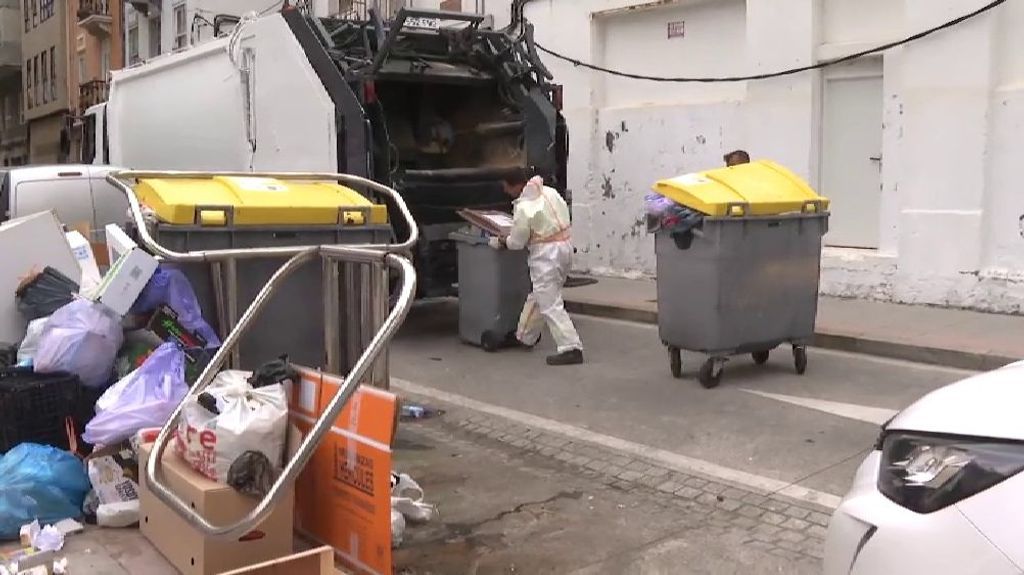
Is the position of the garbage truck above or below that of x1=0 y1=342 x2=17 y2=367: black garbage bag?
above

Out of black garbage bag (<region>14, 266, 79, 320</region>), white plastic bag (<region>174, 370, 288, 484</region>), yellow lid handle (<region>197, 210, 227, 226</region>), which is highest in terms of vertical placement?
yellow lid handle (<region>197, 210, 227, 226</region>)

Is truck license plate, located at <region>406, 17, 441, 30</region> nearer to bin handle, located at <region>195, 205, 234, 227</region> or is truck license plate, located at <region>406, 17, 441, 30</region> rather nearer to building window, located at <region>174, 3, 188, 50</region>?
bin handle, located at <region>195, 205, 234, 227</region>

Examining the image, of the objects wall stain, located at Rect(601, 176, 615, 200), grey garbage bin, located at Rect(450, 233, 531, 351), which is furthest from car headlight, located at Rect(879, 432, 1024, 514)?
wall stain, located at Rect(601, 176, 615, 200)

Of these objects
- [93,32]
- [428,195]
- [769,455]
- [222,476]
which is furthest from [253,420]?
[93,32]

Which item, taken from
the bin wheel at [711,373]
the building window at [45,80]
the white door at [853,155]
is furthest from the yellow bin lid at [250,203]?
the building window at [45,80]

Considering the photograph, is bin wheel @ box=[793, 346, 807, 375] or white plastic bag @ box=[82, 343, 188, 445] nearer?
white plastic bag @ box=[82, 343, 188, 445]

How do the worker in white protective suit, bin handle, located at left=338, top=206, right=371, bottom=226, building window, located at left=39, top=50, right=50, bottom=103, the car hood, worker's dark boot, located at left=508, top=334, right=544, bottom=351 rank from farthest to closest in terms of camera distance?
building window, located at left=39, top=50, right=50, bottom=103 < worker's dark boot, located at left=508, top=334, right=544, bottom=351 < the worker in white protective suit < bin handle, located at left=338, top=206, right=371, bottom=226 < the car hood

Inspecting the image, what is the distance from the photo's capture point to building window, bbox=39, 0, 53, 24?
1471 inches

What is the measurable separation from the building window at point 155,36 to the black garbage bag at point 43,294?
23.6 m

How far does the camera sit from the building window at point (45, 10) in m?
37.4

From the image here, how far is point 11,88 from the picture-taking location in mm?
45094

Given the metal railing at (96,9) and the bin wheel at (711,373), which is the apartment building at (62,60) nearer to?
the metal railing at (96,9)

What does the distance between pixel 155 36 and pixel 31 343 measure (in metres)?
24.8

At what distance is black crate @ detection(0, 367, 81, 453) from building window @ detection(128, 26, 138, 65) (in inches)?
1046
